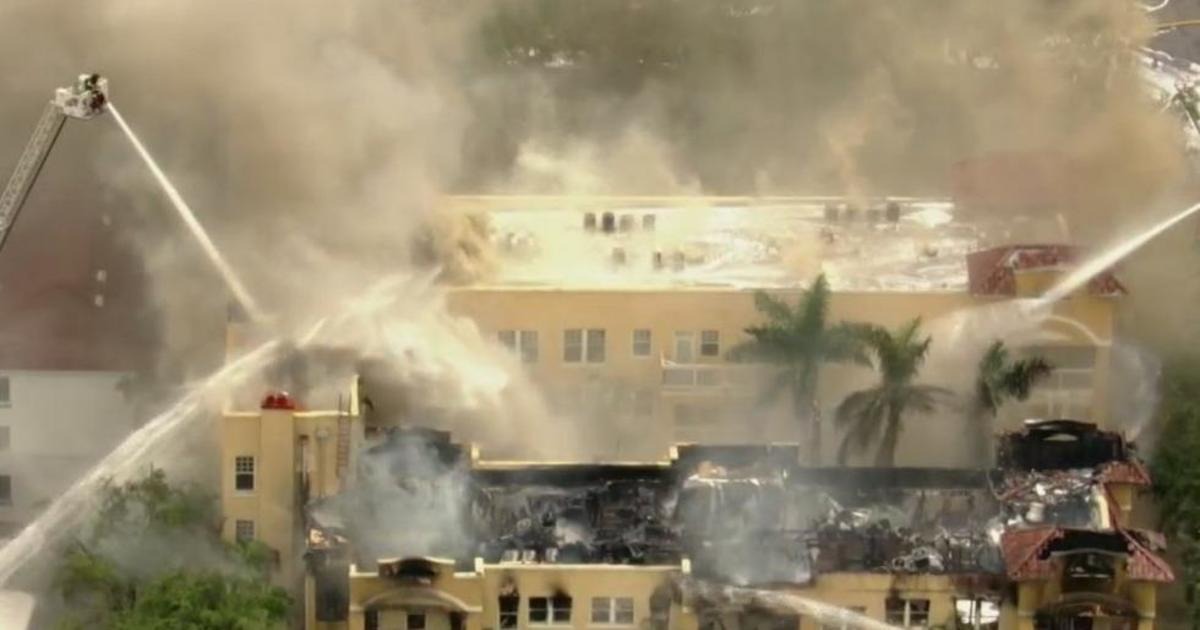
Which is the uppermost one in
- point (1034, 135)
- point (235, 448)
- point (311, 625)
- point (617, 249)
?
point (1034, 135)

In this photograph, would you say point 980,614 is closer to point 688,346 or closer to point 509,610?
point 509,610

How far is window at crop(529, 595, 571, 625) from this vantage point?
44750mm

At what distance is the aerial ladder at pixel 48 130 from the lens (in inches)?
2148

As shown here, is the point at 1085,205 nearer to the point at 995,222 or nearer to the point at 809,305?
the point at 995,222

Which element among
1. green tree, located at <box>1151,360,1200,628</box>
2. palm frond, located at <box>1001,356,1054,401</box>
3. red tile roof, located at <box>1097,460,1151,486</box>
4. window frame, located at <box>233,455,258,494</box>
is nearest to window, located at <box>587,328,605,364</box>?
window frame, located at <box>233,455,258,494</box>

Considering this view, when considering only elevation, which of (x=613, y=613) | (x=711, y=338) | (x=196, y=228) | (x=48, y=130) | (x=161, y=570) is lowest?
(x=613, y=613)

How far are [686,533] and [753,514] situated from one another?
3.78 feet

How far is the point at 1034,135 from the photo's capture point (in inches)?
2844

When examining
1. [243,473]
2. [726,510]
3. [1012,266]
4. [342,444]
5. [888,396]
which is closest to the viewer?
[726,510]

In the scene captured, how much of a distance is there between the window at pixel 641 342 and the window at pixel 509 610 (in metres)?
8.44

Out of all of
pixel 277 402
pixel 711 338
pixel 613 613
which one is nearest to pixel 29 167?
pixel 277 402

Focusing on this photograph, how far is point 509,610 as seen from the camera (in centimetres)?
4475

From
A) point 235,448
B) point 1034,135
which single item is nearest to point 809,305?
point 235,448

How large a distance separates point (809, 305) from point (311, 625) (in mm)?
10929
